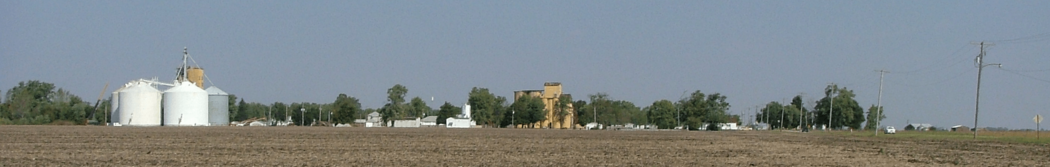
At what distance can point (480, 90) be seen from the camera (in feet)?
605

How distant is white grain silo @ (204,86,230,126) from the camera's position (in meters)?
123

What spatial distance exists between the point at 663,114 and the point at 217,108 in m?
69.5

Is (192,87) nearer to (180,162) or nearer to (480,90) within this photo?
(480,90)

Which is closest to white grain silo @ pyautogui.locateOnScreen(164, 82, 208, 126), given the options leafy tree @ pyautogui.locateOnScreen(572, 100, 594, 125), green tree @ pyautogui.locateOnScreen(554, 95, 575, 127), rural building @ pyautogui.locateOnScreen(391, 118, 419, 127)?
rural building @ pyautogui.locateOnScreen(391, 118, 419, 127)

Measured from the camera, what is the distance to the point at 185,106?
113250mm

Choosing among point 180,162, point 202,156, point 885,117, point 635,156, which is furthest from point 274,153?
point 885,117

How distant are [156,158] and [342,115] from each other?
14132 cm

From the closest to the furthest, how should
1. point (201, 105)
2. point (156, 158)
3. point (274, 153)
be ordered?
point (156, 158), point (274, 153), point (201, 105)

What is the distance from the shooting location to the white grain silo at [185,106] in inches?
4419

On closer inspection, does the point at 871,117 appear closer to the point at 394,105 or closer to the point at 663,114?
the point at 663,114

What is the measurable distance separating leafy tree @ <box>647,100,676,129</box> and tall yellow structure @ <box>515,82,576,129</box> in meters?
12.7

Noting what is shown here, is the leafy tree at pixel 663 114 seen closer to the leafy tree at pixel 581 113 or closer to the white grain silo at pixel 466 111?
the leafy tree at pixel 581 113

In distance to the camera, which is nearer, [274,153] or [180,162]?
[180,162]

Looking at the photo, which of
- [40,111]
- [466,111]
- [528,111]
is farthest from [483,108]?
[40,111]
